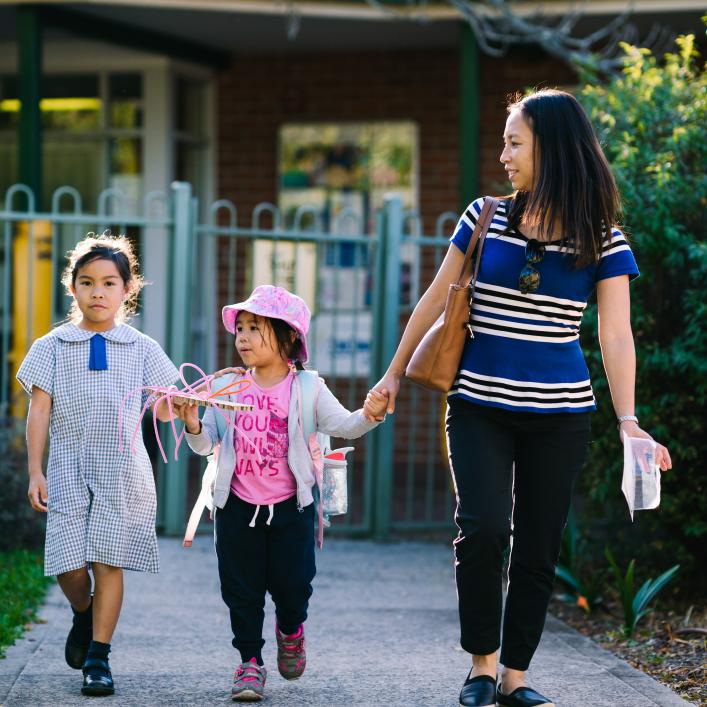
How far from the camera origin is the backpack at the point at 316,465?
13.6ft

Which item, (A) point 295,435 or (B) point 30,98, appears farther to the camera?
(B) point 30,98

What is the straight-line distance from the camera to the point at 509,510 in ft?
12.5

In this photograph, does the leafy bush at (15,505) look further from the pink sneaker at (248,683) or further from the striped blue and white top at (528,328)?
the striped blue and white top at (528,328)

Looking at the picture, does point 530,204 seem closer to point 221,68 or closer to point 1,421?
point 1,421

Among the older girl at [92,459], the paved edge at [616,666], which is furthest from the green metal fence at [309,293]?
the older girl at [92,459]

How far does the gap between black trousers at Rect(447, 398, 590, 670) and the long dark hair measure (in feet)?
1.75

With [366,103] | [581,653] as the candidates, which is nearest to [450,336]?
[581,653]

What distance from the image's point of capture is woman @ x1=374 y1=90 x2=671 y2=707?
12.4ft

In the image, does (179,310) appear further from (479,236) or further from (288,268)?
(479,236)

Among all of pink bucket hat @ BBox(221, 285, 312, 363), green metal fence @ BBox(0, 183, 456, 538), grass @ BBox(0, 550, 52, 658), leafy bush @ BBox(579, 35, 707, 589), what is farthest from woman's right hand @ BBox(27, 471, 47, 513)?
green metal fence @ BBox(0, 183, 456, 538)

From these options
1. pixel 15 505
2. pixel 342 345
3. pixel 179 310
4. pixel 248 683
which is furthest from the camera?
pixel 342 345

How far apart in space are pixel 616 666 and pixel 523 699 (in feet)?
3.64

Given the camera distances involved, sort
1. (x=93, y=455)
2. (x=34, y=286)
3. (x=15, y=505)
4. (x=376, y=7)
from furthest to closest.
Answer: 1. (x=34, y=286)
2. (x=376, y=7)
3. (x=15, y=505)
4. (x=93, y=455)

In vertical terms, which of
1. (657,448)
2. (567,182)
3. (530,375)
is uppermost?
(567,182)
